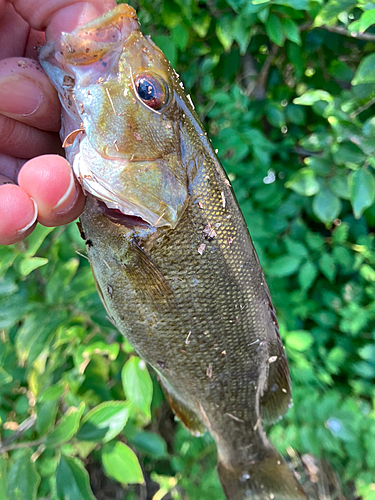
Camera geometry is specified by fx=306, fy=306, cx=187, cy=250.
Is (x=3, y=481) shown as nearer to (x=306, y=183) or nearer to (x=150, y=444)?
(x=150, y=444)

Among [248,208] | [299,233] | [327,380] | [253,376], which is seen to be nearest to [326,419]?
[327,380]

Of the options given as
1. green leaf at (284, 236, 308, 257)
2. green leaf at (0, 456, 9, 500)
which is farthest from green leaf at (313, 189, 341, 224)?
green leaf at (0, 456, 9, 500)

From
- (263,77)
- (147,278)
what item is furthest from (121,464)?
(263,77)

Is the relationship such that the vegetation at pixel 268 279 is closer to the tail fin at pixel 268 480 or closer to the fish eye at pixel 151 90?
the tail fin at pixel 268 480

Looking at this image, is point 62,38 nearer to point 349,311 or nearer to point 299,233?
point 299,233

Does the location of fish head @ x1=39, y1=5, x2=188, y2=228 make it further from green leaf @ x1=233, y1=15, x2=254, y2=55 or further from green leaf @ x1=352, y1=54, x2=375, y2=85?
green leaf @ x1=352, y1=54, x2=375, y2=85

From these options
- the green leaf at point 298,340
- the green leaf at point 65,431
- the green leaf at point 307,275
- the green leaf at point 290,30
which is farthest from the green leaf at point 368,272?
the green leaf at point 65,431
